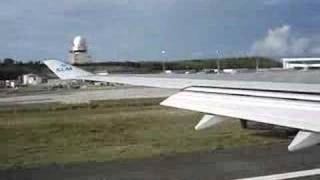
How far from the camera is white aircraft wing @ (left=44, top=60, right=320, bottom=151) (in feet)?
15.6


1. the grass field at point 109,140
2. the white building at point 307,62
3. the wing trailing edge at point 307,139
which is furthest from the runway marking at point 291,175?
the wing trailing edge at point 307,139

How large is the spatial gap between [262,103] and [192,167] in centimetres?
617

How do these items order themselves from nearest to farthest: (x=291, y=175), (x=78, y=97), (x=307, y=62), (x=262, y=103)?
(x=262, y=103)
(x=291, y=175)
(x=307, y=62)
(x=78, y=97)

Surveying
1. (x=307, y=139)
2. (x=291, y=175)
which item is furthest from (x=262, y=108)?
(x=291, y=175)

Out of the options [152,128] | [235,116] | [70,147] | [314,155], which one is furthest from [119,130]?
[235,116]

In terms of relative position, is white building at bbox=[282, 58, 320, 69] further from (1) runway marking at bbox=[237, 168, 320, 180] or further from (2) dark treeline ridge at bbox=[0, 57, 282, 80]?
(2) dark treeline ridge at bbox=[0, 57, 282, 80]

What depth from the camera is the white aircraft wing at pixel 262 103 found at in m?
4.76

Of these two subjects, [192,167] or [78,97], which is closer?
[192,167]

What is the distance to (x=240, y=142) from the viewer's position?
15617 mm

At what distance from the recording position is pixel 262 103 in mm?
5582

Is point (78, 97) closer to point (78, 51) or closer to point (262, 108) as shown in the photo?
point (78, 51)

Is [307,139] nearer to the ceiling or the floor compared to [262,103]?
nearer to the floor

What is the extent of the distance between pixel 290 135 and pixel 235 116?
456 inches

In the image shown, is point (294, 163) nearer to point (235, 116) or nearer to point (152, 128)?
point (235, 116)
